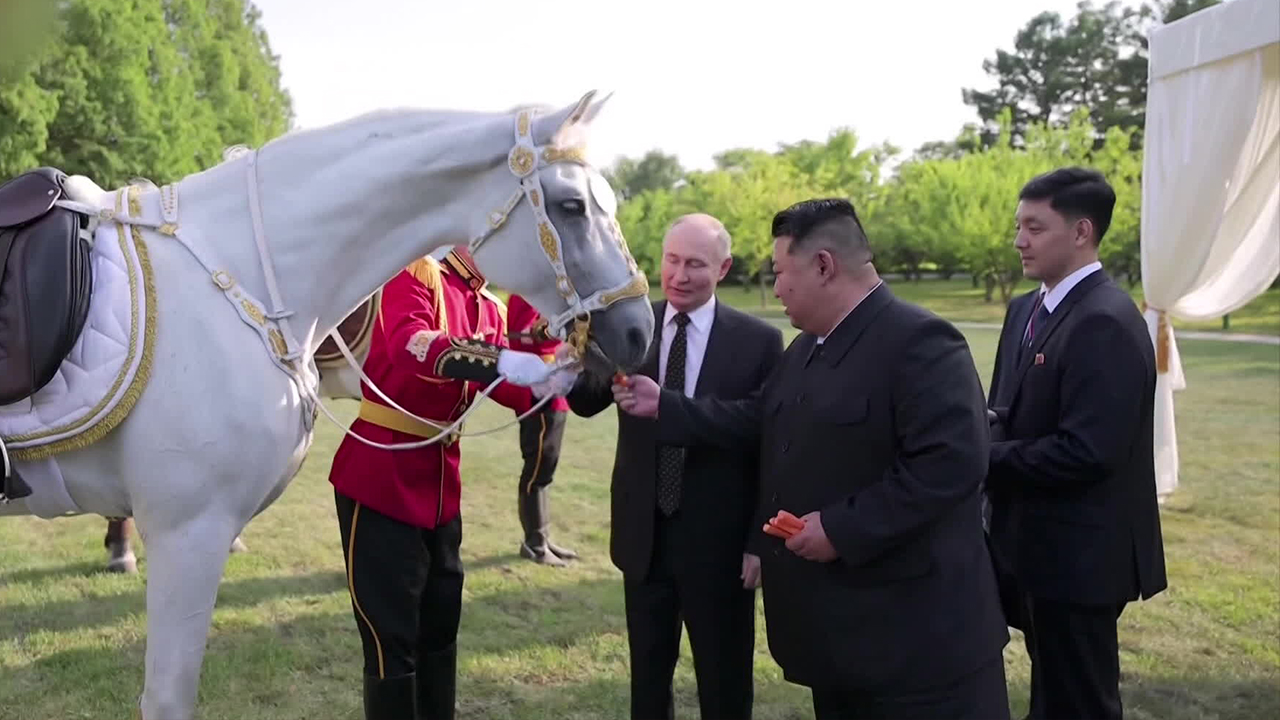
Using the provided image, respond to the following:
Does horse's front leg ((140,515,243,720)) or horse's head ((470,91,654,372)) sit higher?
horse's head ((470,91,654,372))

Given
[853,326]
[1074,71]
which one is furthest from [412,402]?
[1074,71]

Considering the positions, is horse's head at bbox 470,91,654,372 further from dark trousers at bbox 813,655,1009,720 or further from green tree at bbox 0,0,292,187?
green tree at bbox 0,0,292,187

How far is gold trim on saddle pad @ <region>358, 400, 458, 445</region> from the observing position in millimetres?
2729

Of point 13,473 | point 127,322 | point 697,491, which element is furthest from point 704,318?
point 13,473

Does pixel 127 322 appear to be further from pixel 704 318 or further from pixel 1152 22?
pixel 1152 22

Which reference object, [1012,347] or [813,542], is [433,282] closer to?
[813,542]

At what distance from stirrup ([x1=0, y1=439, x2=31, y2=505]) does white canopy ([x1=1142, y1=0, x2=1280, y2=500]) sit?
520cm

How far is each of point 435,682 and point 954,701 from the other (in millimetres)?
1721

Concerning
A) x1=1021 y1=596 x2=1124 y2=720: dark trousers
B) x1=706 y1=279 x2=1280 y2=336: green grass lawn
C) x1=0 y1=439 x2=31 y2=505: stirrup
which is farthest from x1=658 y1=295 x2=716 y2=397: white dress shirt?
x1=706 y1=279 x2=1280 y2=336: green grass lawn

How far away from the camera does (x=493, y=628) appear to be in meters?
4.71

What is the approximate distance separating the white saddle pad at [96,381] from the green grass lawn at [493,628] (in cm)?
207

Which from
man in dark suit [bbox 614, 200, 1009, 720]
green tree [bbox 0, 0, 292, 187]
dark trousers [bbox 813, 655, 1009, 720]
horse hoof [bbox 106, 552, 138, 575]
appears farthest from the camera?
green tree [bbox 0, 0, 292, 187]

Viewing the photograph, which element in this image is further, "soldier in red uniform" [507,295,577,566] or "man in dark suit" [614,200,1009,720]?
"soldier in red uniform" [507,295,577,566]

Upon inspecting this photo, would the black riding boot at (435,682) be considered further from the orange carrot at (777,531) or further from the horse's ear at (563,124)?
the horse's ear at (563,124)
